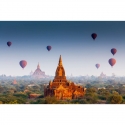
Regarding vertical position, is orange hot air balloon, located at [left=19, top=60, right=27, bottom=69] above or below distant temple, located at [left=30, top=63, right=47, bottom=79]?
above

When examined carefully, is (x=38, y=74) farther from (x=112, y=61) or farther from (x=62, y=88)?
(x=112, y=61)

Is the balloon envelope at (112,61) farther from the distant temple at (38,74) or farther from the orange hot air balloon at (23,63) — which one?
the orange hot air balloon at (23,63)

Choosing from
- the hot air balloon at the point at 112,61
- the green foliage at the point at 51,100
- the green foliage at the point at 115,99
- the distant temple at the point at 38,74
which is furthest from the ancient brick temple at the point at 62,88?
Answer: the hot air balloon at the point at 112,61

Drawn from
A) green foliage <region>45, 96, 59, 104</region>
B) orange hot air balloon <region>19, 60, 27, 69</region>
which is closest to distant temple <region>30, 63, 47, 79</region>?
orange hot air balloon <region>19, 60, 27, 69</region>

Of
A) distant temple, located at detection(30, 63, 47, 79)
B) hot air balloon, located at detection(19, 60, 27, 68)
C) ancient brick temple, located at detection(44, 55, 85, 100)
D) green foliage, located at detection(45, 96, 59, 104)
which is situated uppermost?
hot air balloon, located at detection(19, 60, 27, 68)

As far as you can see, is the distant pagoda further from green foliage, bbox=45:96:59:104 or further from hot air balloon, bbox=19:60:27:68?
green foliage, bbox=45:96:59:104

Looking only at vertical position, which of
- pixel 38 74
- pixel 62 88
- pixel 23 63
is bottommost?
pixel 62 88

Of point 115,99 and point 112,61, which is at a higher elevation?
point 112,61

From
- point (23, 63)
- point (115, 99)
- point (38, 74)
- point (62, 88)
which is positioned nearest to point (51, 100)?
point (62, 88)

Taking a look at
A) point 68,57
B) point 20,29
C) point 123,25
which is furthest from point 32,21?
point 123,25
